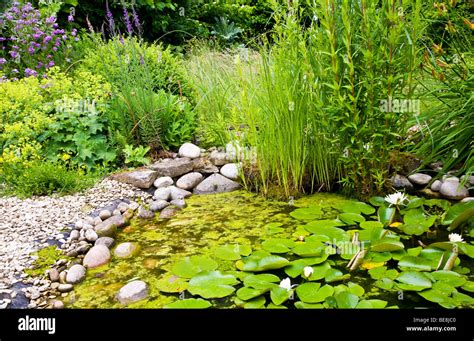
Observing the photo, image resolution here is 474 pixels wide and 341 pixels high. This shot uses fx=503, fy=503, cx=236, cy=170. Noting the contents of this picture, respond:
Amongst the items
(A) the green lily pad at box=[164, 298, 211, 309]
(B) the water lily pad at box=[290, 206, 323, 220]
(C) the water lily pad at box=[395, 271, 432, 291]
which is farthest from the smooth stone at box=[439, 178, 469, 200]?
(A) the green lily pad at box=[164, 298, 211, 309]

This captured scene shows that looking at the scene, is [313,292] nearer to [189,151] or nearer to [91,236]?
[91,236]

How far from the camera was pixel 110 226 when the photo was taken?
3484 millimetres

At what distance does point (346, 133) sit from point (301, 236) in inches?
33.3

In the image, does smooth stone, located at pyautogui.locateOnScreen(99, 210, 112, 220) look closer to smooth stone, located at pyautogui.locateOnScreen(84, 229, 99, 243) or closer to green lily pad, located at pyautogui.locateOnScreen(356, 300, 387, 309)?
smooth stone, located at pyautogui.locateOnScreen(84, 229, 99, 243)

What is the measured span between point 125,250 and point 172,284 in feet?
2.03

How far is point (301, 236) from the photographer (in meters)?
3.10

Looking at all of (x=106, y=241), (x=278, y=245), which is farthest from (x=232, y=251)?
(x=106, y=241)

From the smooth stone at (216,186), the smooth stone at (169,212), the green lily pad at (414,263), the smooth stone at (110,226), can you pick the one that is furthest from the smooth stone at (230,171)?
the green lily pad at (414,263)

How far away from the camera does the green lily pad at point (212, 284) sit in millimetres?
2499

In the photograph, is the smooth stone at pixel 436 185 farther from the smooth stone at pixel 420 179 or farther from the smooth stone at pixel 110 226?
the smooth stone at pixel 110 226

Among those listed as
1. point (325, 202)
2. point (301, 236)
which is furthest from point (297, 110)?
point (301, 236)

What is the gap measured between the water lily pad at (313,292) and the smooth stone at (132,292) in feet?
2.61

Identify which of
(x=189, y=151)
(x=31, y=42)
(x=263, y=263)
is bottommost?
(x=263, y=263)
